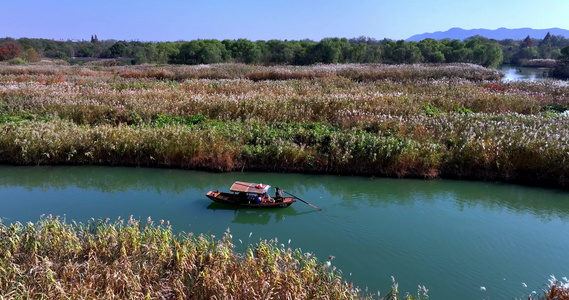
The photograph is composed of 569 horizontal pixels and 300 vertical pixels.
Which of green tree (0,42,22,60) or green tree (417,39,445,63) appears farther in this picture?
green tree (0,42,22,60)

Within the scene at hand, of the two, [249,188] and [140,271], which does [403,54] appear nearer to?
[249,188]

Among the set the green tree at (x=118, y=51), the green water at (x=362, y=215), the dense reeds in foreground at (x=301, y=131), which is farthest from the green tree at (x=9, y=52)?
the green water at (x=362, y=215)

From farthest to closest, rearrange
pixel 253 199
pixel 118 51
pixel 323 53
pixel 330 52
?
pixel 118 51
pixel 323 53
pixel 330 52
pixel 253 199

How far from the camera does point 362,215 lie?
911 cm

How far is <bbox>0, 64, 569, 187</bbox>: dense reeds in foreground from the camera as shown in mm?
11477

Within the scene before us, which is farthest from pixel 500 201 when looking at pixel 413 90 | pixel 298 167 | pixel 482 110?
pixel 413 90

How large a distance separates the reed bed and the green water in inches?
53.9

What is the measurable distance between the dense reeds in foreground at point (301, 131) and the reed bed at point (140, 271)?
6.04 metres

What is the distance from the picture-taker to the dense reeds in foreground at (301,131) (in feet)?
37.7

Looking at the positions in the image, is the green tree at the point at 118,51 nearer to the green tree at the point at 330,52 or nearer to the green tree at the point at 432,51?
the green tree at the point at 330,52

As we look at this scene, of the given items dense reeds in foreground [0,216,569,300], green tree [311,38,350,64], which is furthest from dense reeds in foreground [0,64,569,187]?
green tree [311,38,350,64]

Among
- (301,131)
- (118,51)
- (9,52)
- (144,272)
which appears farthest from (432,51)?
(9,52)

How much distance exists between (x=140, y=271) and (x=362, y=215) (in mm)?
5313

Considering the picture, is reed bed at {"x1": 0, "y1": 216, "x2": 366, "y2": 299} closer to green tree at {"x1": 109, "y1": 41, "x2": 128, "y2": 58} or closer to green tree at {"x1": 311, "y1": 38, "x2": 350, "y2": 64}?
green tree at {"x1": 311, "y1": 38, "x2": 350, "y2": 64}
